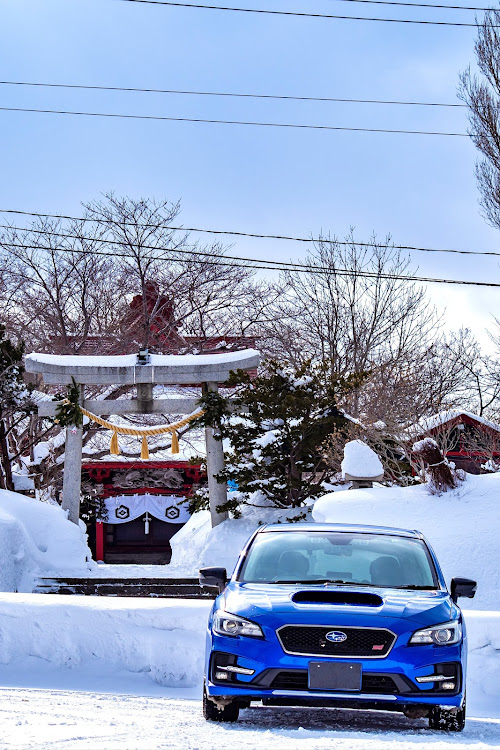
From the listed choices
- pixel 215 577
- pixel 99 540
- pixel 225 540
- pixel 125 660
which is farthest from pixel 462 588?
pixel 99 540

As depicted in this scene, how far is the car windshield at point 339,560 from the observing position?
655cm

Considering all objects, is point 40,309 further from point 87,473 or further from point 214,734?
point 214,734

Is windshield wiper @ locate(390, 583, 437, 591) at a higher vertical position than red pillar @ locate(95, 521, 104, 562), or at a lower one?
higher

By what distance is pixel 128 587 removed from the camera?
17.5m

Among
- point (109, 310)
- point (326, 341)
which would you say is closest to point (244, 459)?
point (109, 310)

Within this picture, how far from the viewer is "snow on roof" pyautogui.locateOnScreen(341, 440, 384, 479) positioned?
1772 centimetres

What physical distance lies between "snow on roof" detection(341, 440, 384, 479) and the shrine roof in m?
5.35

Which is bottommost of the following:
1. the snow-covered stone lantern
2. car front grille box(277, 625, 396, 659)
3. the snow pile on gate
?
the snow pile on gate

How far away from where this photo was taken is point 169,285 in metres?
33.2

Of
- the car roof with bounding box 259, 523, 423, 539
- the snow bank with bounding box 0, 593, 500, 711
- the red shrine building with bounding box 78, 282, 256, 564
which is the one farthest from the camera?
the red shrine building with bounding box 78, 282, 256, 564

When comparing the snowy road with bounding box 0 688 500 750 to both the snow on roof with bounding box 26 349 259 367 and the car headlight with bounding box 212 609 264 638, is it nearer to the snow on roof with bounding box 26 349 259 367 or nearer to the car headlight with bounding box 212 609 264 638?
the car headlight with bounding box 212 609 264 638

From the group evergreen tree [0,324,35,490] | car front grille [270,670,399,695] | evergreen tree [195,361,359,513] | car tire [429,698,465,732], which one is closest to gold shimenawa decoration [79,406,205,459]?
evergreen tree [195,361,359,513]

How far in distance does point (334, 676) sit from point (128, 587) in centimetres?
1246

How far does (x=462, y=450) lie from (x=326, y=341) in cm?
734
